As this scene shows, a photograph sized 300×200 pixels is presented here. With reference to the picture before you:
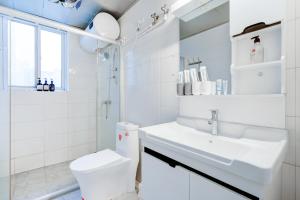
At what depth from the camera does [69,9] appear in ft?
6.68

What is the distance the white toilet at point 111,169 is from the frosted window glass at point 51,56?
4.72 ft

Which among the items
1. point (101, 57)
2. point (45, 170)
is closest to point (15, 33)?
point (101, 57)

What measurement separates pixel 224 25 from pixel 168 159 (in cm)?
99

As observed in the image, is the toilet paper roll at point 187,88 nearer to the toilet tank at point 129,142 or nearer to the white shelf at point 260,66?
the white shelf at point 260,66

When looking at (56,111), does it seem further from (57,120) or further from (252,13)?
(252,13)

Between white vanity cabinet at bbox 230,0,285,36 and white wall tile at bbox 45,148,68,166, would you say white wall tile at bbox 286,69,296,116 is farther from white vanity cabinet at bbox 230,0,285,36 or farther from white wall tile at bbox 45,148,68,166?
white wall tile at bbox 45,148,68,166

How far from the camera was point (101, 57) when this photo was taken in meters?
2.41

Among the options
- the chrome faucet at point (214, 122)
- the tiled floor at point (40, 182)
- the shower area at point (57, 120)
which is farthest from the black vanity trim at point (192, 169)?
the tiled floor at point (40, 182)

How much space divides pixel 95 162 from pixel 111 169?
162mm

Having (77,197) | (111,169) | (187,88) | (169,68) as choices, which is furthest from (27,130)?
(187,88)

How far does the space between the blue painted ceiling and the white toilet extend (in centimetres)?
150

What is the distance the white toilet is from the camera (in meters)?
1.36

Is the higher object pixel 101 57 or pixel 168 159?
pixel 101 57

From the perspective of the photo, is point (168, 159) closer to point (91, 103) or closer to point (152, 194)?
point (152, 194)
